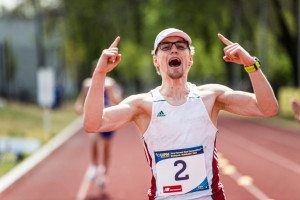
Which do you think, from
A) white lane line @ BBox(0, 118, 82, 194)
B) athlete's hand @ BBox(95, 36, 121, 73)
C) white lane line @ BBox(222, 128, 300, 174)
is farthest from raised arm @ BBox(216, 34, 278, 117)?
white lane line @ BBox(222, 128, 300, 174)

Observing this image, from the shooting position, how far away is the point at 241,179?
958 cm

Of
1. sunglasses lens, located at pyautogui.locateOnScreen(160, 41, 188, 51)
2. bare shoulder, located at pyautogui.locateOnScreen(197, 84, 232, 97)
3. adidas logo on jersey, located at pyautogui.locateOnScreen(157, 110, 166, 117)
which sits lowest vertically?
adidas logo on jersey, located at pyautogui.locateOnScreen(157, 110, 166, 117)

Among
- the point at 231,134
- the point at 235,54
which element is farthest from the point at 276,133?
the point at 235,54

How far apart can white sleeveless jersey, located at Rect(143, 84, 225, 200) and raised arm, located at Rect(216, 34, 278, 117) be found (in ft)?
0.82

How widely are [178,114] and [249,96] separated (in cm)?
51

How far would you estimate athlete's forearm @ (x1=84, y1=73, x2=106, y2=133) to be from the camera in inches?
132

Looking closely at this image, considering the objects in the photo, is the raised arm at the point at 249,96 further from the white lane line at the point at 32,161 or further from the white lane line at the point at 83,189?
the white lane line at the point at 32,161

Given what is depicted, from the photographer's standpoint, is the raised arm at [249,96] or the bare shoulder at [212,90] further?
the bare shoulder at [212,90]

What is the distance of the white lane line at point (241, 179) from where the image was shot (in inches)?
323

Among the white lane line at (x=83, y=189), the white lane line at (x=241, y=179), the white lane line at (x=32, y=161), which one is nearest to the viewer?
the white lane line at (x=241, y=179)

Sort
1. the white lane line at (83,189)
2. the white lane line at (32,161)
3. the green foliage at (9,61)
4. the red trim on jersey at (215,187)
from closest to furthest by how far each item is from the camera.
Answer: the red trim on jersey at (215,187)
the white lane line at (83,189)
the white lane line at (32,161)
the green foliage at (9,61)

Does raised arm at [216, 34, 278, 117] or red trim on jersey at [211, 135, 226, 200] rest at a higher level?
raised arm at [216, 34, 278, 117]

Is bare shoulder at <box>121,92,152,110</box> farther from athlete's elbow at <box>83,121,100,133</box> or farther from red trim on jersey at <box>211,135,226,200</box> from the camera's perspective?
red trim on jersey at <box>211,135,226,200</box>

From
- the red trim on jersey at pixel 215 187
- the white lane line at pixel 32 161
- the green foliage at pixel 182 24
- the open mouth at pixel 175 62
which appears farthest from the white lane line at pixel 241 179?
the green foliage at pixel 182 24
